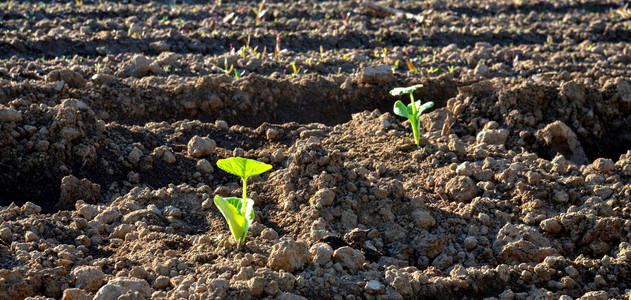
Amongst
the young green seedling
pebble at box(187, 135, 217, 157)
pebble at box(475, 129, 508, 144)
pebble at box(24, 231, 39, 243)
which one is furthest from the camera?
pebble at box(475, 129, 508, 144)

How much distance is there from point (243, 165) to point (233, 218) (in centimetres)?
23

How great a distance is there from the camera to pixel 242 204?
10.2 feet

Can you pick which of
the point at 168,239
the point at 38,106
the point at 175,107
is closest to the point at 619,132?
the point at 175,107

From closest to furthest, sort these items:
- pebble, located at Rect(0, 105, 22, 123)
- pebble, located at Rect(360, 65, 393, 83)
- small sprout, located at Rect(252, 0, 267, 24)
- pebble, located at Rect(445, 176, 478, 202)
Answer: pebble, located at Rect(445, 176, 478, 202), pebble, located at Rect(0, 105, 22, 123), pebble, located at Rect(360, 65, 393, 83), small sprout, located at Rect(252, 0, 267, 24)

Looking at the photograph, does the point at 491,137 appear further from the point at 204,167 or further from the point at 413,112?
the point at 204,167

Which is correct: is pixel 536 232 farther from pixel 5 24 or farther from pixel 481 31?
pixel 5 24

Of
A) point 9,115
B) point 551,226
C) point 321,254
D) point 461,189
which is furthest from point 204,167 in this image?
point 551,226

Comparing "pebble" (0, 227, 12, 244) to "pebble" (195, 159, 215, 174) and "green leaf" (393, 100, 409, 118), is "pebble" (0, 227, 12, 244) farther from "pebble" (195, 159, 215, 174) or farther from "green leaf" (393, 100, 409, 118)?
"green leaf" (393, 100, 409, 118)

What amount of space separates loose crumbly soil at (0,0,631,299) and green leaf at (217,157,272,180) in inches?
12.3

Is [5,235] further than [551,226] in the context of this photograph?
No

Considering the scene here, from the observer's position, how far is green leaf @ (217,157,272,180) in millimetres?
2910

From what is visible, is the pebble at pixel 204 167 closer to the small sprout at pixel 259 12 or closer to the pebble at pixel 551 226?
the pebble at pixel 551 226

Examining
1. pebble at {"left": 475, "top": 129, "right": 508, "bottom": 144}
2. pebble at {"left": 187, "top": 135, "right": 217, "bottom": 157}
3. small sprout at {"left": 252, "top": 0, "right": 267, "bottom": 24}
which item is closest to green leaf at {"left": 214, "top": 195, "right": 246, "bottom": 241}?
pebble at {"left": 187, "top": 135, "right": 217, "bottom": 157}

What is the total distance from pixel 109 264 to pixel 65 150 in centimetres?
121
